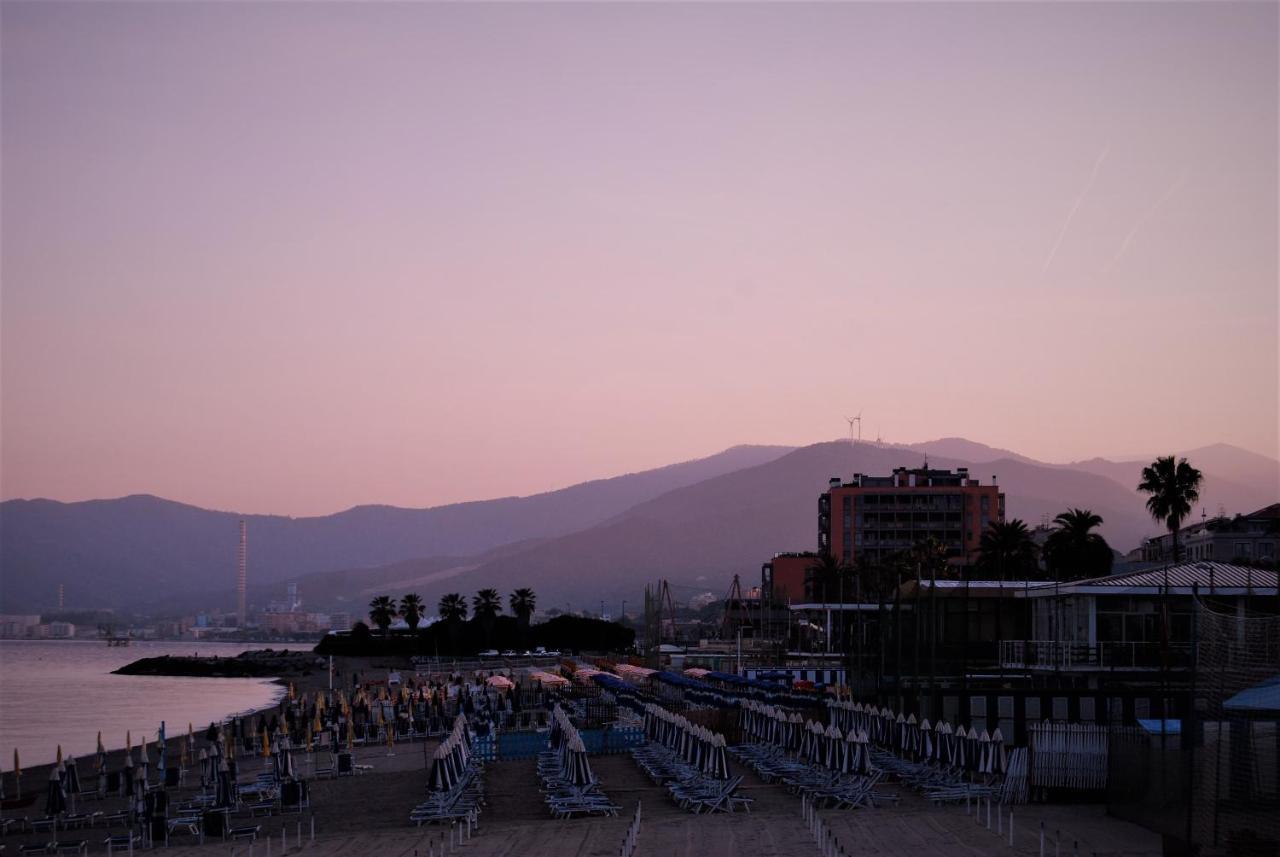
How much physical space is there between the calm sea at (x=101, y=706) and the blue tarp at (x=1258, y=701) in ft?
143

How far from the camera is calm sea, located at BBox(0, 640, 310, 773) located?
65.5 m

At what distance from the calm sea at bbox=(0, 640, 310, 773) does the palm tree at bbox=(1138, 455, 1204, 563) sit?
48.7 m

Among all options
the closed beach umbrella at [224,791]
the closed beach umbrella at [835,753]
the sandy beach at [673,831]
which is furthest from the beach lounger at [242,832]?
the closed beach umbrella at [835,753]

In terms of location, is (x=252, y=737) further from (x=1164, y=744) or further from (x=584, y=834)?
(x=1164, y=744)

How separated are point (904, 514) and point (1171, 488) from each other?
3059 inches

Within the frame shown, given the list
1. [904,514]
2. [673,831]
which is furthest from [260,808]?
[904,514]

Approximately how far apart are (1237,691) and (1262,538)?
247ft

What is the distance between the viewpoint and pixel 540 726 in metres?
52.8

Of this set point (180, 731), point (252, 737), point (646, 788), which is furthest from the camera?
point (180, 731)

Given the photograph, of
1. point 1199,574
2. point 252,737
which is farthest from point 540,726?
point 1199,574

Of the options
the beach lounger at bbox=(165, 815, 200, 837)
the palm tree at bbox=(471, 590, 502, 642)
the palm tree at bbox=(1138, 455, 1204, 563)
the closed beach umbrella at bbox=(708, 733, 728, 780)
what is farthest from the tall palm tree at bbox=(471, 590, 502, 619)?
the closed beach umbrella at bbox=(708, 733, 728, 780)

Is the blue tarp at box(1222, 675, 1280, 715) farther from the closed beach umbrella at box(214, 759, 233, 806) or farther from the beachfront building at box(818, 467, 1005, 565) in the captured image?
the beachfront building at box(818, 467, 1005, 565)

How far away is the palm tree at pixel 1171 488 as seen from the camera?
2653 inches

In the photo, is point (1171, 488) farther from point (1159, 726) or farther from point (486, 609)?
point (486, 609)
